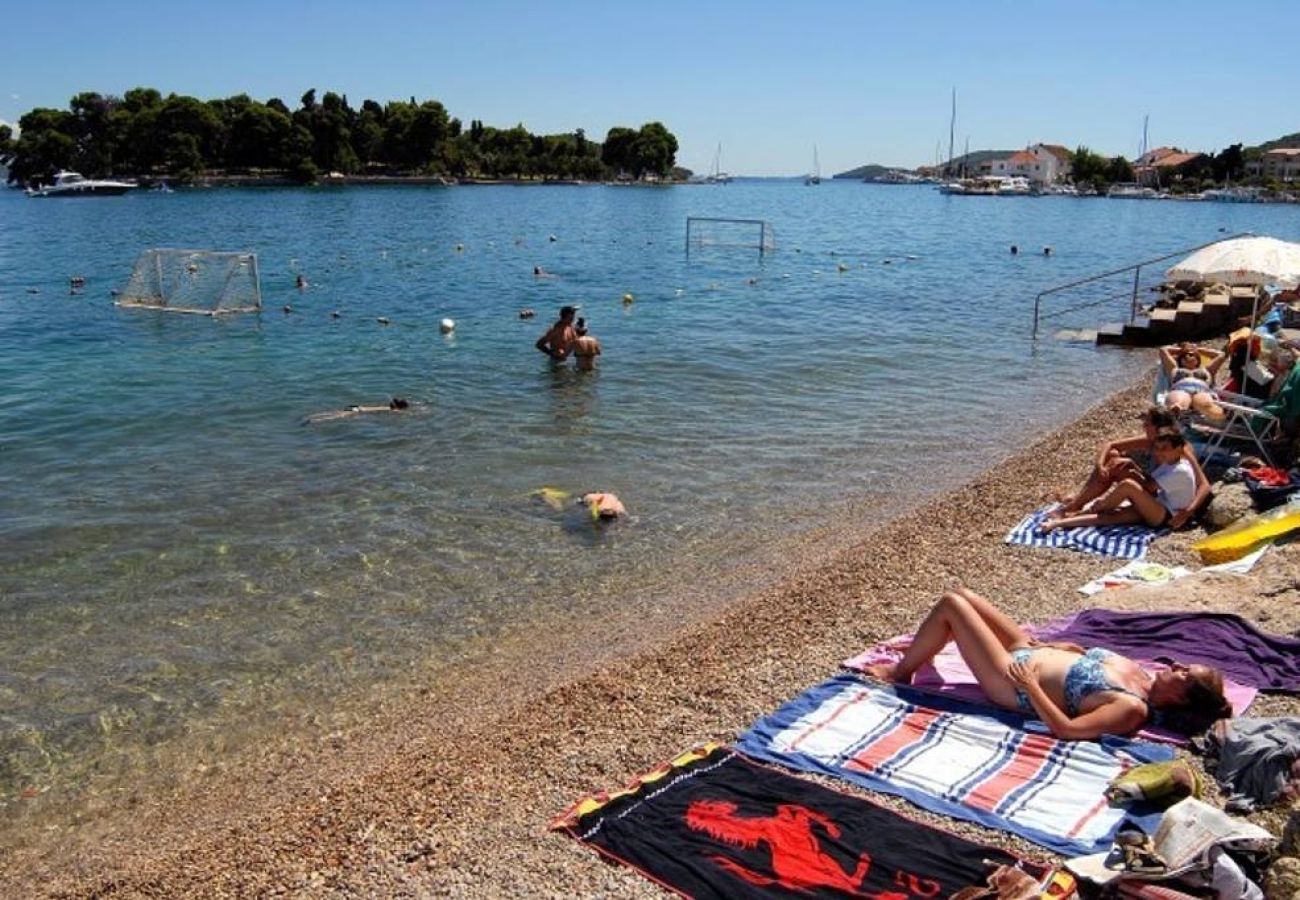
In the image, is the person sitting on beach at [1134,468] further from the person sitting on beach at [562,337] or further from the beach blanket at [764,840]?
the person sitting on beach at [562,337]

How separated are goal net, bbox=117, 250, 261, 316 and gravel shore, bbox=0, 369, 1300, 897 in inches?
948

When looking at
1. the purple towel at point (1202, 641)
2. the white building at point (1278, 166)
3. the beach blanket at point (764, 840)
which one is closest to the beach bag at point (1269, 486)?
the purple towel at point (1202, 641)

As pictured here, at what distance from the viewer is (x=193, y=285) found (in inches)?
1195

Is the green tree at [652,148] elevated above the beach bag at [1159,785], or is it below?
above

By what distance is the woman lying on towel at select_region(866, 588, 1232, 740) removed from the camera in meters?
6.38

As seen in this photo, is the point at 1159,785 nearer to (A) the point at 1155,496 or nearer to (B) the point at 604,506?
(A) the point at 1155,496

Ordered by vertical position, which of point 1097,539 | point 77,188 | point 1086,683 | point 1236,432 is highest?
point 77,188

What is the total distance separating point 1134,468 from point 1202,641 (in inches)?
154

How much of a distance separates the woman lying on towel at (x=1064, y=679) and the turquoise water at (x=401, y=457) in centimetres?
382

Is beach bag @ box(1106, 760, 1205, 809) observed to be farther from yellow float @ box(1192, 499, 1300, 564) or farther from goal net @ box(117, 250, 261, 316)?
goal net @ box(117, 250, 261, 316)

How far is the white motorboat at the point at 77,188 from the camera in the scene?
4734 inches

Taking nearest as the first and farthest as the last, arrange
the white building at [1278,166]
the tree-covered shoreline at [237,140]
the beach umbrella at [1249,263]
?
the beach umbrella at [1249,263], the tree-covered shoreline at [237,140], the white building at [1278,166]

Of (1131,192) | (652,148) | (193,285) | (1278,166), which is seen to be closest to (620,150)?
(652,148)

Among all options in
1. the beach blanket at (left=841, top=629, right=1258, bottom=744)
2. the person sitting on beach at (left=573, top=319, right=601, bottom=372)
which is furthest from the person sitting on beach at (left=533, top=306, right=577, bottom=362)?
the beach blanket at (left=841, top=629, right=1258, bottom=744)
